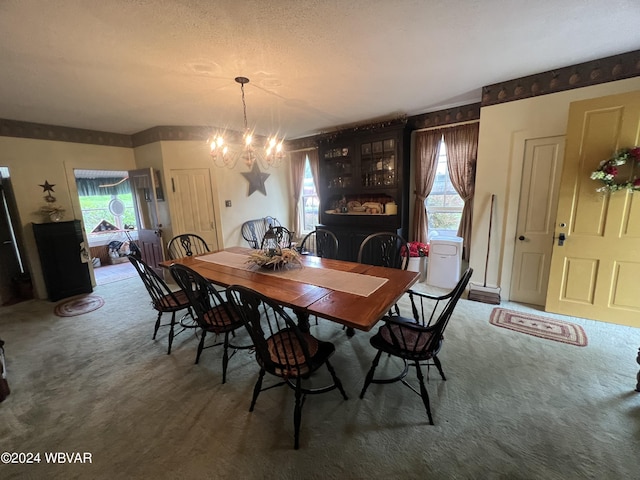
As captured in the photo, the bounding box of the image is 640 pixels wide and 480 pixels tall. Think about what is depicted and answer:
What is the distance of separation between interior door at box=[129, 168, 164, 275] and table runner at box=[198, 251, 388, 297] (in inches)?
95.7

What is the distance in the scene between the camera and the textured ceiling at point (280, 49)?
1594 mm

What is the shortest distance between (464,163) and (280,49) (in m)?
2.95

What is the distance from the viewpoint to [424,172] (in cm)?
407

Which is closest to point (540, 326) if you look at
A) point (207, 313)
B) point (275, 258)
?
point (275, 258)

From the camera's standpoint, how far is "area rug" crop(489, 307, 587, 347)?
2426 mm

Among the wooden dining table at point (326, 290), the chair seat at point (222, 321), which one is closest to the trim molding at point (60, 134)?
the wooden dining table at point (326, 290)

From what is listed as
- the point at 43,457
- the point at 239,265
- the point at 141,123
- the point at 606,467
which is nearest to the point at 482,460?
the point at 606,467

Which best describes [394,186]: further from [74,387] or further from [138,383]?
[74,387]

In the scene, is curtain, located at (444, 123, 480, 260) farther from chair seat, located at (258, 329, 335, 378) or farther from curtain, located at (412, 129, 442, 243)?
chair seat, located at (258, 329, 335, 378)

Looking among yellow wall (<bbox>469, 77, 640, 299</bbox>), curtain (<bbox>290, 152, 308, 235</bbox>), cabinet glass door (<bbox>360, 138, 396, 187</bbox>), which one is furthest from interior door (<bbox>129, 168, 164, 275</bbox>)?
yellow wall (<bbox>469, 77, 640, 299</bbox>)

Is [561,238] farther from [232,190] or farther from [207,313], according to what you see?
[232,190]

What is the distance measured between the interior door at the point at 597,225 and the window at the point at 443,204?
1402 mm

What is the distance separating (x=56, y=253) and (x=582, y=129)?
6.64m

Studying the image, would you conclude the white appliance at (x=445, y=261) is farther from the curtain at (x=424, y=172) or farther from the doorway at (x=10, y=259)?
the doorway at (x=10, y=259)
